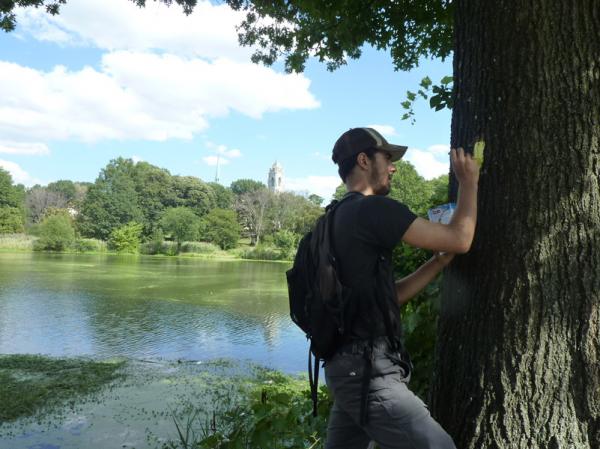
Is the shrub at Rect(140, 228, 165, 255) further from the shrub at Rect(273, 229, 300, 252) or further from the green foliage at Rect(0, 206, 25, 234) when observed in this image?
the green foliage at Rect(0, 206, 25, 234)

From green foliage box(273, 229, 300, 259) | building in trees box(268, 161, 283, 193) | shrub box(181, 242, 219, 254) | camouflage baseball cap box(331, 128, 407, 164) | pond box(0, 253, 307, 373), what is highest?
building in trees box(268, 161, 283, 193)

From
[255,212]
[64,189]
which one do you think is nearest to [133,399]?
[255,212]

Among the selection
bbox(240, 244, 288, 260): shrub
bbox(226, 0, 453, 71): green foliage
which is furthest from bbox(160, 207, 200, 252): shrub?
bbox(226, 0, 453, 71): green foliage

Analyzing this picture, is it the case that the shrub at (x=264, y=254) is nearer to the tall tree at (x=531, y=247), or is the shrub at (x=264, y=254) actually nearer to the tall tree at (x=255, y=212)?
the tall tree at (x=255, y=212)

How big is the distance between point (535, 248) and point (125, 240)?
61588mm

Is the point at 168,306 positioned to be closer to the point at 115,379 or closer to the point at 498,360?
the point at 115,379

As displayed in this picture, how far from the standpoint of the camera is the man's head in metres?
1.83

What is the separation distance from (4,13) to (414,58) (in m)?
4.70

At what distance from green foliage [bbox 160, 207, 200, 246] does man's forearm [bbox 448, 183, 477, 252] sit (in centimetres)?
5932

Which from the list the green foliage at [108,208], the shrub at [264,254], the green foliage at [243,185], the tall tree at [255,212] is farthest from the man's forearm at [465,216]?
the green foliage at [243,185]

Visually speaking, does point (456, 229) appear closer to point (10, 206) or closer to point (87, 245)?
point (87, 245)

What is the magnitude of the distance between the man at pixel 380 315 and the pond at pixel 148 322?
25.3 ft

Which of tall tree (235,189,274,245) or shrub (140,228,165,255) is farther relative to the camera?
tall tree (235,189,274,245)

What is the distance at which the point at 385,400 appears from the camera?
5.32 feet
